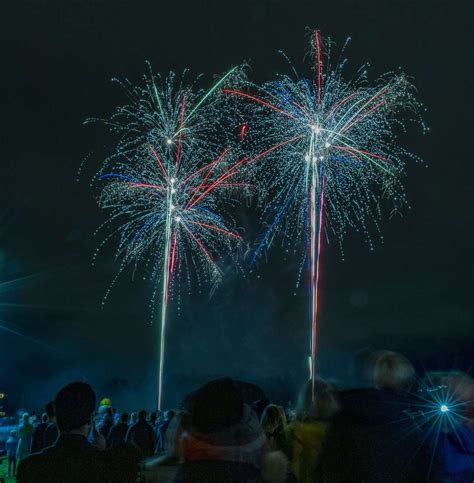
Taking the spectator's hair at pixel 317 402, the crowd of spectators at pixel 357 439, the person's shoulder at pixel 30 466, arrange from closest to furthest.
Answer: the crowd of spectators at pixel 357 439 → the person's shoulder at pixel 30 466 → the spectator's hair at pixel 317 402

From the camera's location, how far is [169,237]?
18891 mm

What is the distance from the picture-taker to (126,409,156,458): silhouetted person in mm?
10406

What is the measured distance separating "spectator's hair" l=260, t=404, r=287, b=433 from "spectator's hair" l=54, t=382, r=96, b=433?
5.31 feet

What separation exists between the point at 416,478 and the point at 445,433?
1.09ft

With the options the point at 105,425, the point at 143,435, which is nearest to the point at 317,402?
the point at 143,435

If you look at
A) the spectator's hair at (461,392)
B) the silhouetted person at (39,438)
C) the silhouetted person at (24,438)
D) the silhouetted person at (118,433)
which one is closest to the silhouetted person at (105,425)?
the silhouetted person at (118,433)

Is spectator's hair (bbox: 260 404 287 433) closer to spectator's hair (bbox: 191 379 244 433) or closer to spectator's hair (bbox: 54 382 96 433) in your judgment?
spectator's hair (bbox: 54 382 96 433)

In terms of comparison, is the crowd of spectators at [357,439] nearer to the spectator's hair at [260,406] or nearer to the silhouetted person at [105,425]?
the spectator's hair at [260,406]

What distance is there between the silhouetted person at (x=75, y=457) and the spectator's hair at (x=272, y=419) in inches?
53.5

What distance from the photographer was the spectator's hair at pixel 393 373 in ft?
12.0

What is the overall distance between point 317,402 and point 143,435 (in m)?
7.29

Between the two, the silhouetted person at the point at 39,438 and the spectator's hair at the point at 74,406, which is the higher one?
the silhouetted person at the point at 39,438

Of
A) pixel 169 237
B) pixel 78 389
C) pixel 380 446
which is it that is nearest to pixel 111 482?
pixel 78 389

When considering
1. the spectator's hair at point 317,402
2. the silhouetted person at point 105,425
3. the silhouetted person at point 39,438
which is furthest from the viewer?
the silhouetted person at point 105,425
